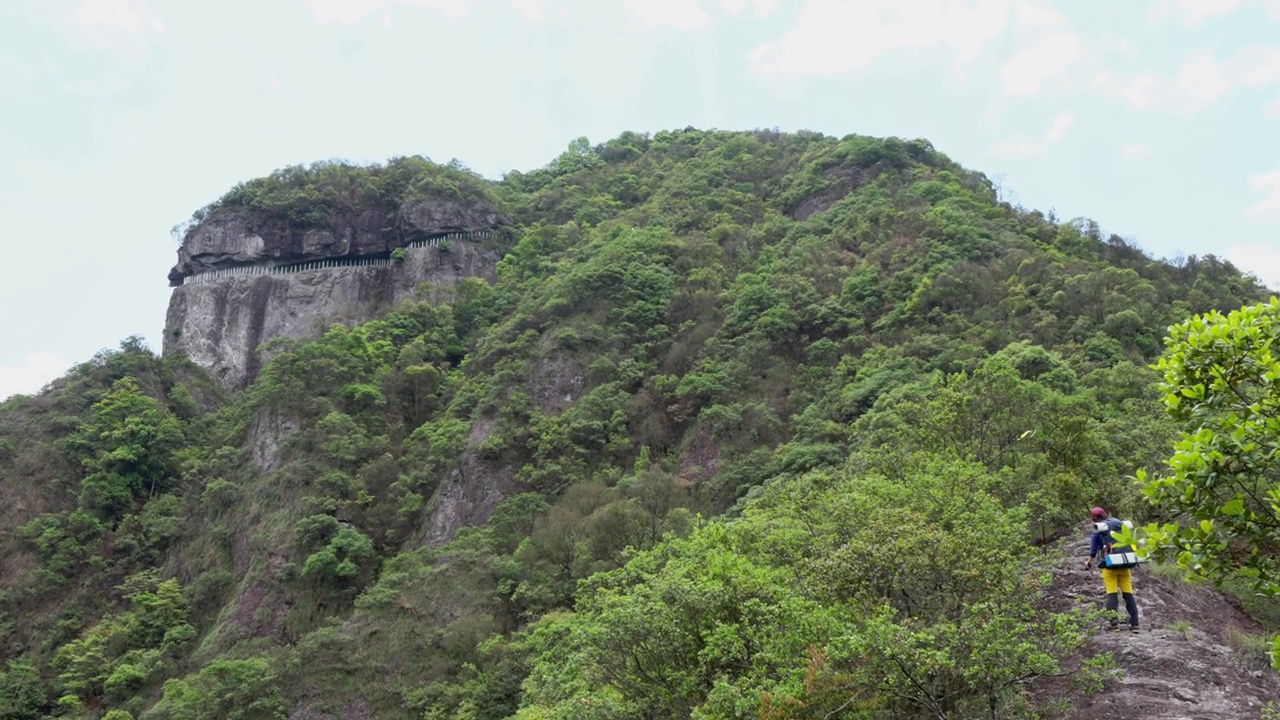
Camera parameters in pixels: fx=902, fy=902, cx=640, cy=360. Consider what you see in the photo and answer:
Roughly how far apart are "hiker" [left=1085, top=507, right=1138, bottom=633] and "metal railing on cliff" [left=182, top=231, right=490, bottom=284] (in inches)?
2063

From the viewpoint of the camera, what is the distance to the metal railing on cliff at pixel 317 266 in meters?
59.2

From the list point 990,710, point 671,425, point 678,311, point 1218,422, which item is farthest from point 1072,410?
point 678,311

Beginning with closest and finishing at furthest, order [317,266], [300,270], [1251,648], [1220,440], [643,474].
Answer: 1. [1220,440]
2. [1251,648]
3. [643,474]
4. [300,270]
5. [317,266]

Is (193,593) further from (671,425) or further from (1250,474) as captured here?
(1250,474)

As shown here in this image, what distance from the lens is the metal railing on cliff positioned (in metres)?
59.2

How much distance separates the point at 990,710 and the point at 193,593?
1366 inches

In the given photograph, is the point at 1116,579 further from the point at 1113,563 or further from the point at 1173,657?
Answer: the point at 1173,657

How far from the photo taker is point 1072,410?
18.0m

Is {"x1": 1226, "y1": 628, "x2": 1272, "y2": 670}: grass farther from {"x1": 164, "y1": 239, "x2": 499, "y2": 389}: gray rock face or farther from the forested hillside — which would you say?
{"x1": 164, "y1": 239, "x2": 499, "y2": 389}: gray rock face

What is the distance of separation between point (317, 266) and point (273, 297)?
352 cm

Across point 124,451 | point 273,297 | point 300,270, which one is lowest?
point 124,451

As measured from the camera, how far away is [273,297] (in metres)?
58.3

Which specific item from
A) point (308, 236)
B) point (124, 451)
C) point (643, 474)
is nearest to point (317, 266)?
point (308, 236)

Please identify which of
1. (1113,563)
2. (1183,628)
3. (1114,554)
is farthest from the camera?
(1183,628)
